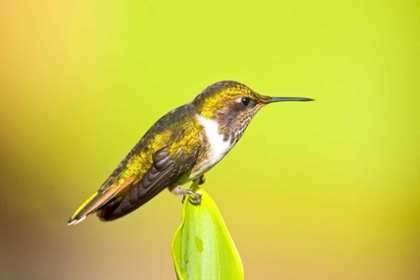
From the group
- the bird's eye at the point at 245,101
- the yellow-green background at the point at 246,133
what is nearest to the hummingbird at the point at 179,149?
the bird's eye at the point at 245,101

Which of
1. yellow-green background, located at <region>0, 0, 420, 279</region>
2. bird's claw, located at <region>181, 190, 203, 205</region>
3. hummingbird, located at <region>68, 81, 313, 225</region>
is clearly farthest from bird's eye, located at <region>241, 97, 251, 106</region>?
yellow-green background, located at <region>0, 0, 420, 279</region>

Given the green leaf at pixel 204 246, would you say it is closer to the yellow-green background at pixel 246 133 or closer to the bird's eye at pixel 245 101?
the bird's eye at pixel 245 101

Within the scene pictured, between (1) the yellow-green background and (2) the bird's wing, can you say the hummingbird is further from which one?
(1) the yellow-green background

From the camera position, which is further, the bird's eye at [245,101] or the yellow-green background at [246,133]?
the yellow-green background at [246,133]

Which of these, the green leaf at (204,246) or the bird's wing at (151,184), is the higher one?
the bird's wing at (151,184)

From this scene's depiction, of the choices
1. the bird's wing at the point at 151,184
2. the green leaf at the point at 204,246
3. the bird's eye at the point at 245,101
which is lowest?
the green leaf at the point at 204,246

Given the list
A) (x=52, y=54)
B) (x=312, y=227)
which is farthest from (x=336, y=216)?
(x=52, y=54)
